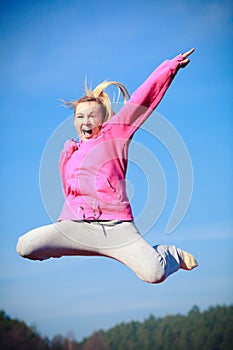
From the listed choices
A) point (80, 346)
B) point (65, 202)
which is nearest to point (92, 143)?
point (65, 202)

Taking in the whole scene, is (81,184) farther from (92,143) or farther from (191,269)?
(191,269)

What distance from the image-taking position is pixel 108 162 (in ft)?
11.0

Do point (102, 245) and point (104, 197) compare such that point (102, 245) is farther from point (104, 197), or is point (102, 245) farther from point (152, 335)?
point (152, 335)

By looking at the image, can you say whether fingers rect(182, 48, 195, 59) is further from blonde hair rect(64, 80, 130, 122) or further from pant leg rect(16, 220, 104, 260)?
pant leg rect(16, 220, 104, 260)

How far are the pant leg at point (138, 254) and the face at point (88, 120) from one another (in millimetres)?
586

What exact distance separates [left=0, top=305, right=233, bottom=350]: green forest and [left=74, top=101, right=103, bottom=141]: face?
1072 millimetres

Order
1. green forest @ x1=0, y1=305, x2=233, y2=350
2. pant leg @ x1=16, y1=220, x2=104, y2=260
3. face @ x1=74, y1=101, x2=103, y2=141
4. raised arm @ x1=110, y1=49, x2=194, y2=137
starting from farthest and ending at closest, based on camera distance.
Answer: face @ x1=74, y1=101, x2=103, y2=141, raised arm @ x1=110, y1=49, x2=194, y2=137, green forest @ x1=0, y1=305, x2=233, y2=350, pant leg @ x1=16, y1=220, x2=104, y2=260

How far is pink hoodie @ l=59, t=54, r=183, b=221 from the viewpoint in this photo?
10.7 feet

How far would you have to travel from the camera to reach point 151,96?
340 cm

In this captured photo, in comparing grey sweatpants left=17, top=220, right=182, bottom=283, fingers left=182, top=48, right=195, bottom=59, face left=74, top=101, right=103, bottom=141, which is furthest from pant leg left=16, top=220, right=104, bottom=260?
fingers left=182, top=48, right=195, bottom=59

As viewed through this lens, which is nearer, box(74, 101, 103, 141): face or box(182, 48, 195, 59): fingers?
box(182, 48, 195, 59): fingers

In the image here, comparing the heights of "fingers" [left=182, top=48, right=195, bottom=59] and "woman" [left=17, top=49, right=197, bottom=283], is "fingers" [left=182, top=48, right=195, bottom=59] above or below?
above

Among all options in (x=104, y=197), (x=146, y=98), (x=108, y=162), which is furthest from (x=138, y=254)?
(x=146, y=98)

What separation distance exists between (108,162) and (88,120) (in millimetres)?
332
